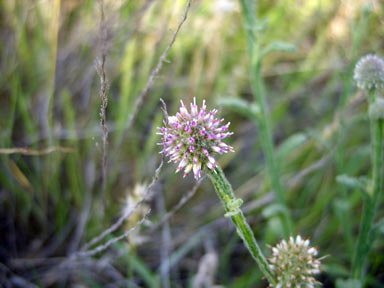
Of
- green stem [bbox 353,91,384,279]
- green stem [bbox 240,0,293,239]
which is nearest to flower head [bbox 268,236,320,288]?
green stem [bbox 353,91,384,279]

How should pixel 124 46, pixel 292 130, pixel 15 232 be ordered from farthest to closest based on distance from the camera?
pixel 292 130, pixel 124 46, pixel 15 232

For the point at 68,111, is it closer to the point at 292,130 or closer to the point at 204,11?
the point at 204,11

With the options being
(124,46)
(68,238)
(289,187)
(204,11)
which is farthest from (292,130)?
(68,238)

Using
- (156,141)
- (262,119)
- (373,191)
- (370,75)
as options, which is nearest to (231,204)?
(373,191)

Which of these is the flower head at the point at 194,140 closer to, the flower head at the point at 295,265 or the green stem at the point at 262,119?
the flower head at the point at 295,265

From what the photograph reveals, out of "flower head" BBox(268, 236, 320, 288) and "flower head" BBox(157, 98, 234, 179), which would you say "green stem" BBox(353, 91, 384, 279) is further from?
"flower head" BBox(157, 98, 234, 179)

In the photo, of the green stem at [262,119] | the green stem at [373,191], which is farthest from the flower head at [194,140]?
the green stem at [262,119]

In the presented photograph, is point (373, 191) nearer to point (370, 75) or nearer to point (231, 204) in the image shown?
point (370, 75)
